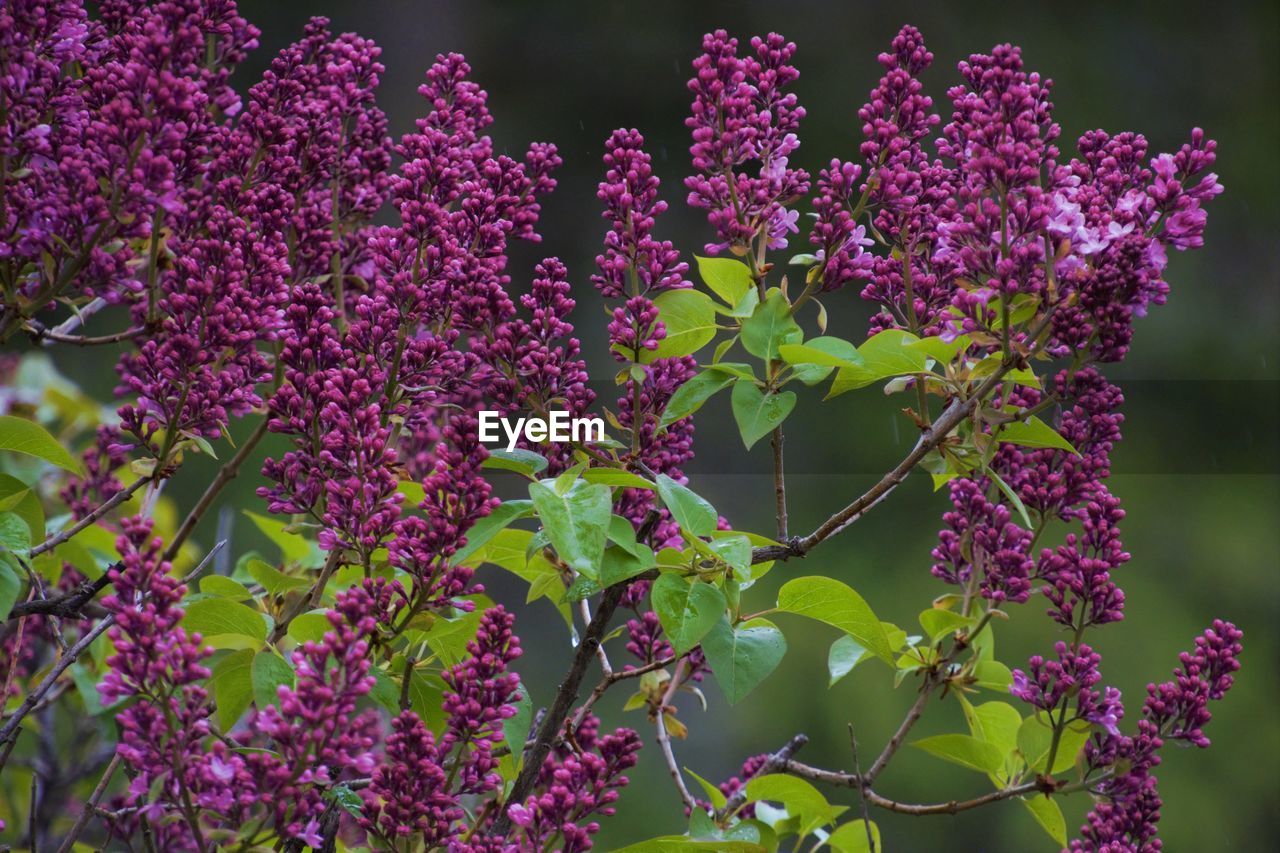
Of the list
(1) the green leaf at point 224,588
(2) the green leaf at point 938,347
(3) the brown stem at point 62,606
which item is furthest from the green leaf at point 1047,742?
(3) the brown stem at point 62,606

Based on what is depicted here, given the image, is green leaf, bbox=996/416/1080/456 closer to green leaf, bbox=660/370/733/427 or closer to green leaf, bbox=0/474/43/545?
green leaf, bbox=660/370/733/427

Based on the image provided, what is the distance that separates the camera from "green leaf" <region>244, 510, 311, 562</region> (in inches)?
60.6

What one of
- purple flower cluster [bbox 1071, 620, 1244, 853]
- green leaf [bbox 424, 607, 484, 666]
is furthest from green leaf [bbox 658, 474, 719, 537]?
purple flower cluster [bbox 1071, 620, 1244, 853]

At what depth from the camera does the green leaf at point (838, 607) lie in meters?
1.13

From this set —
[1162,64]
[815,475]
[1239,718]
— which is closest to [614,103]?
[815,475]

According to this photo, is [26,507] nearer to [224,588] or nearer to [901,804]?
[224,588]

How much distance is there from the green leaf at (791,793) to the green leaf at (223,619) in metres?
0.50

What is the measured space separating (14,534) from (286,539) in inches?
17.3

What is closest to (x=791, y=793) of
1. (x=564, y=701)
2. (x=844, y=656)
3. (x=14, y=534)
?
(x=844, y=656)

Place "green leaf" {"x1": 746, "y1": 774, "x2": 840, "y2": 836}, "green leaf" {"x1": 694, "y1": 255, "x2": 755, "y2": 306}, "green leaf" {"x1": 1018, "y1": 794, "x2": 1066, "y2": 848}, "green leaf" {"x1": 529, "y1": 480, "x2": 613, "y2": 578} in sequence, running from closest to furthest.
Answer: "green leaf" {"x1": 529, "y1": 480, "x2": 613, "y2": 578}
"green leaf" {"x1": 694, "y1": 255, "x2": 755, "y2": 306}
"green leaf" {"x1": 746, "y1": 774, "x2": 840, "y2": 836}
"green leaf" {"x1": 1018, "y1": 794, "x2": 1066, "y2": 848}

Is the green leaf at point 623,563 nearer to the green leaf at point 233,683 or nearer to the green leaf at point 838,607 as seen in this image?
the green leaf at point 838,607

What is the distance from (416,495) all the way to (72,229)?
365mm

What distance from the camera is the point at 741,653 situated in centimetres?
111

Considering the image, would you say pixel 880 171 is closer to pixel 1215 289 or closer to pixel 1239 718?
pixel 1239 718
